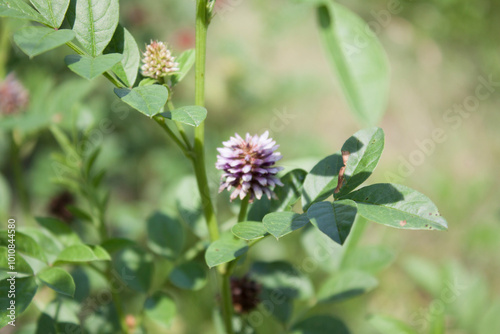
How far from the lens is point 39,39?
64 centimetres

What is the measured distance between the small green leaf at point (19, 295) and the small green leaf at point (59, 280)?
29 mm

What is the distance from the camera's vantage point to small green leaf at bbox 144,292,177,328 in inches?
38.6

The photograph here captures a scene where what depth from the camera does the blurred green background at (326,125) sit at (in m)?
1.61

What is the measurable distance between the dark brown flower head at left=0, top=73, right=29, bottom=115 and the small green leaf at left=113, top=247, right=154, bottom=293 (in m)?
0.64

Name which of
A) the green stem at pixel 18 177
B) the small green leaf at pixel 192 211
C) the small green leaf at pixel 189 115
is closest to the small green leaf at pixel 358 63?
the small green leaf at pixel 192 211

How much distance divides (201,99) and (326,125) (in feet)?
9.82

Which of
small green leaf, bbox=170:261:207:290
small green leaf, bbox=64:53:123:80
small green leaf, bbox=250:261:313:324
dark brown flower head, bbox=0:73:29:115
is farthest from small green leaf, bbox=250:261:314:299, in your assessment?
dark brown flower head, bbox=0:73:29:115

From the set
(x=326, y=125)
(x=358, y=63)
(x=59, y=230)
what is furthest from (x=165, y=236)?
(x=326, y=125)

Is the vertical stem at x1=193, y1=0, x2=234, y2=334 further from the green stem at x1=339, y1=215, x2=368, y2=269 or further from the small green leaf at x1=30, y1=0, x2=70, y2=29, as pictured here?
the green stem at x1=339, y1=215, x2=368, y2=269

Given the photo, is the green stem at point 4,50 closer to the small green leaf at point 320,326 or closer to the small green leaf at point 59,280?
the small green leaf at point 59,280

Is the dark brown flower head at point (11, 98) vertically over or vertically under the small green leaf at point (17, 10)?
under

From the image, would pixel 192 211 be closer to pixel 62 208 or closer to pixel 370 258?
pixel 370 258

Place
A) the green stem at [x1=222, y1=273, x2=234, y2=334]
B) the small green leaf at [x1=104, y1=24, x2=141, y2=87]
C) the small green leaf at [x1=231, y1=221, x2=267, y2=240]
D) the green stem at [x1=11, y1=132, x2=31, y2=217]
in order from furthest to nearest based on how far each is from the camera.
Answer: the green stem at [x1=11, y1=132, x2=31, y2=217] → the green stem at [x1=222, y1=273, x2=234, y2=334] → the small green leaf at [x1=104, y1=24, x2=141, y2=87] → the small green leaf at [x1=231, y1=221, x2=267, y2=240]

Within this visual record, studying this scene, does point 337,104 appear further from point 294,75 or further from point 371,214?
point 371,214
